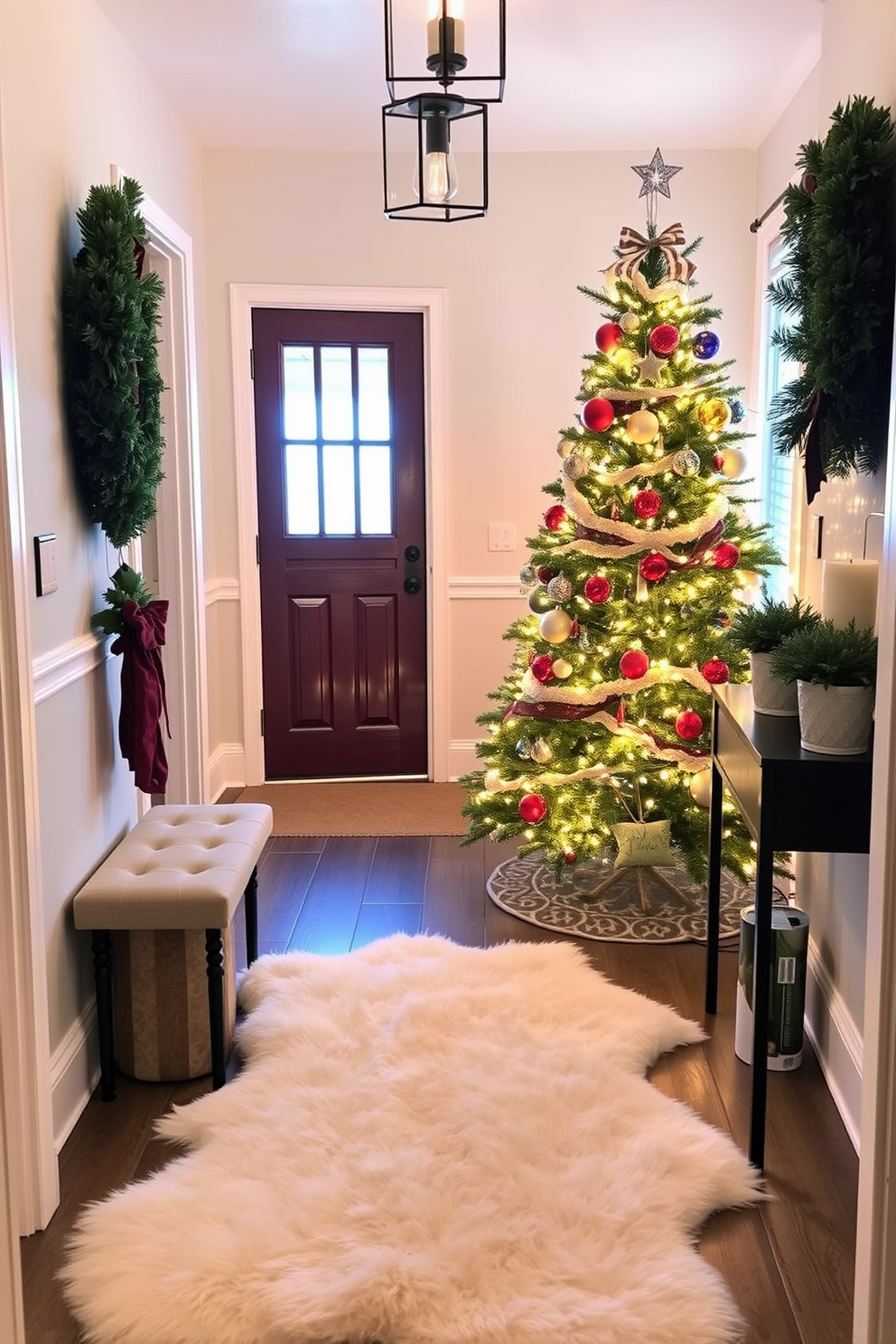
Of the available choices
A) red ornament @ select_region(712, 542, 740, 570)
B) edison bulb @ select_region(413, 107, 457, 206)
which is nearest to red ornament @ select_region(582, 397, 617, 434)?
red ornament @ select_region(712, 542, 740, 570)

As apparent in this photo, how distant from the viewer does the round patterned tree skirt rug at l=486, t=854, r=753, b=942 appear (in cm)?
365

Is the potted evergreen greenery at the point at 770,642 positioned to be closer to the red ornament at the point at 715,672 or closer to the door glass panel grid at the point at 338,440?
the red ornament at the point at 715,672

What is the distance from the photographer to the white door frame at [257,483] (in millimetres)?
4966

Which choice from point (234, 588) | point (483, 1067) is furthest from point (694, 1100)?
point (234, 588)

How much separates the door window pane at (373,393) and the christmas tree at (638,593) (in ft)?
5.16

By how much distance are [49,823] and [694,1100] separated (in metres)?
1.56

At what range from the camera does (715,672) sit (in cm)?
355

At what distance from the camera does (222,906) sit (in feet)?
8.61

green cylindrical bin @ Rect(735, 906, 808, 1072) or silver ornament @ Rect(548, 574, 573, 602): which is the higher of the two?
silver ornament @ Rect(548, 574, 573, 602)

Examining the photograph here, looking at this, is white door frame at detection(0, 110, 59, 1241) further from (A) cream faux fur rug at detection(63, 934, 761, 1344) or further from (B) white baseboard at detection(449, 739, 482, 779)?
(B) white baseboard at detection(449, 739, 482, 779)

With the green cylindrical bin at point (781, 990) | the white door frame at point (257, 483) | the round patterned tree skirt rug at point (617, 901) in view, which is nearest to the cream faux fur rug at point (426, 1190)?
the green cylindrical bin at point (781, 990)

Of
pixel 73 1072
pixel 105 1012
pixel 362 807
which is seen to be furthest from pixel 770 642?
pixel 362 807

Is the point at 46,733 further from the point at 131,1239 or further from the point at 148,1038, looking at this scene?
the point at 131,1239

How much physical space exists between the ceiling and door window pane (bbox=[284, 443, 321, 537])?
124 cm
